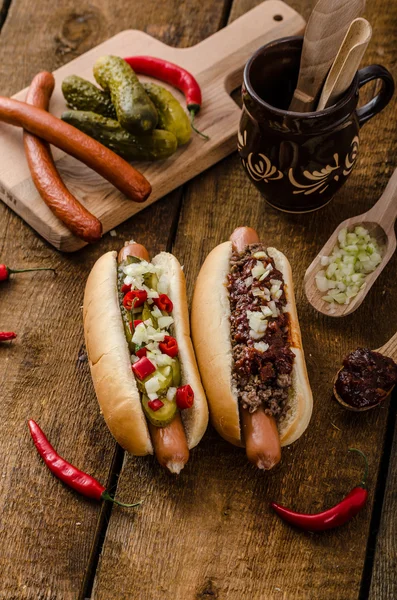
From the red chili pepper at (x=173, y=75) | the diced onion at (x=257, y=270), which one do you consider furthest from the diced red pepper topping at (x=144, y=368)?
the red chili pepper at (x=173, y=75)

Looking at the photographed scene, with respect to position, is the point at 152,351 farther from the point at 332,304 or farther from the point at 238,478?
the point at 332,304

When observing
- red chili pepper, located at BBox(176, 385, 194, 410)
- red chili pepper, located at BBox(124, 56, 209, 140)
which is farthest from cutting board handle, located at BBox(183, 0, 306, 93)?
red chili pepper, located at BBox(176, 385, 194, 410)

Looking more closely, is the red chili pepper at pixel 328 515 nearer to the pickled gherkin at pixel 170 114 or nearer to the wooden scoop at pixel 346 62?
the wooden scoop at pixel 346 62

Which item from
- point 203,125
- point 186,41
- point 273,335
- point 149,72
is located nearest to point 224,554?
point 273,335

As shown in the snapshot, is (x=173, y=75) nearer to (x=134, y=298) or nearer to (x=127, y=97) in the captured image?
(x=127, y=97)

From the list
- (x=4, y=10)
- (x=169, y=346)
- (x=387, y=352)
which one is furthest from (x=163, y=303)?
(x=4, y=10)

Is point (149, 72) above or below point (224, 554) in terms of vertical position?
above

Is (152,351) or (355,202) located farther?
(355,202)
